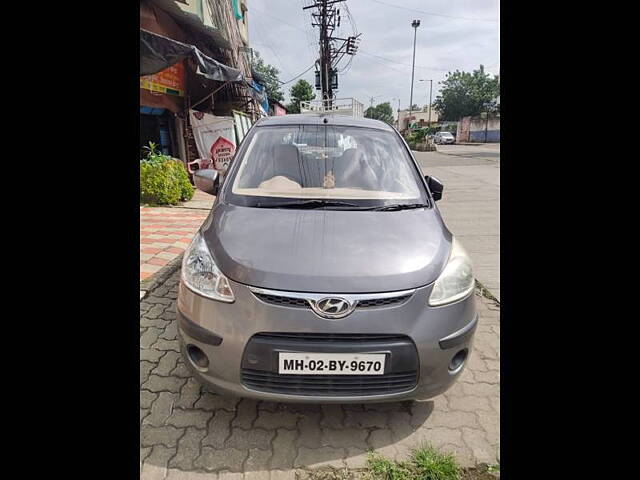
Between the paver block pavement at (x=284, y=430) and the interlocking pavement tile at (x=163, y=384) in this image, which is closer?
the paver block pavement at (x=284, y=430)

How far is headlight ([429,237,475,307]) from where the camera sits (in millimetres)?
1688

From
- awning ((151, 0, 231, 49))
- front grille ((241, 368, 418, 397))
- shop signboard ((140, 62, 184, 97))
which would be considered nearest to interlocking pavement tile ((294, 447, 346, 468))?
front grille ((241, 368, 418, 397))

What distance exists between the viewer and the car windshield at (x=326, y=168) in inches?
91.3

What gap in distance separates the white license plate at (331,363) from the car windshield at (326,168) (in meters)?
0.99

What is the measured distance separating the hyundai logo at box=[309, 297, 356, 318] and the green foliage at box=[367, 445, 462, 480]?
737mm

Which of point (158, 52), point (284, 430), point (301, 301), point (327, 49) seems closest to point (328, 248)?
point (301, 301)

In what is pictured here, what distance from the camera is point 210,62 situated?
7434 mm

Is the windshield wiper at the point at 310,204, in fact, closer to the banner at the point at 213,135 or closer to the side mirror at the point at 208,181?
the side mirror at the point at 208,181

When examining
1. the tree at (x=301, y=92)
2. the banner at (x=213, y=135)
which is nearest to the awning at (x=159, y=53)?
the banner at (x=213, y=135)

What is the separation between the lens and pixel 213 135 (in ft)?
31.1

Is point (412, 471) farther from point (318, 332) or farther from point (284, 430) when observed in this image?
point (318, 332)
